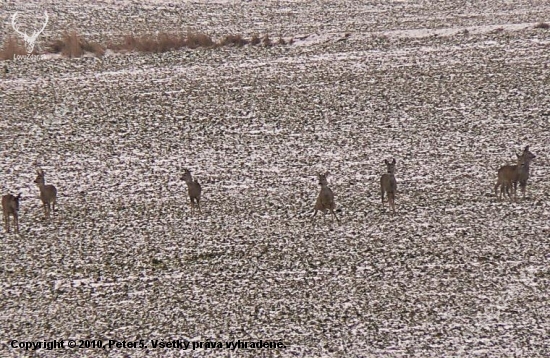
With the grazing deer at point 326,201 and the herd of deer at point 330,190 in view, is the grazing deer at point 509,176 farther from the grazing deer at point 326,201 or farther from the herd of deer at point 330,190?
the grazing deer at point 326,201

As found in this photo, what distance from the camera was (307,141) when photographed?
26812mm

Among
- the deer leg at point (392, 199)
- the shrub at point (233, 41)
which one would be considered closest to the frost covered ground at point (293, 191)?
the deer leg at point (392, 199)

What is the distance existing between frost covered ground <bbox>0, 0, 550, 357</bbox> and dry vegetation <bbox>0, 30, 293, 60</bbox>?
96 cm

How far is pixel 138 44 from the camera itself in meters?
38.8

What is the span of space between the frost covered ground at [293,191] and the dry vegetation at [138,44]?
0.96m

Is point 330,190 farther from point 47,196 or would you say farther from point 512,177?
point 47,196

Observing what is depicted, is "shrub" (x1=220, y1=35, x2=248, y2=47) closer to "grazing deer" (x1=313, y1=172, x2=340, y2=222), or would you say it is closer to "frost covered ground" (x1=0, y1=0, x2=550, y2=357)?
"frost covered ground" (x1=0, y1=0, x2=550, y2=357)

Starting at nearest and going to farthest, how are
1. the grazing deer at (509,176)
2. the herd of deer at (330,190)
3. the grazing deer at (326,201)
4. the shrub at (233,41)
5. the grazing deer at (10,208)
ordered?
the grazing deer at (326,201) → the herd of deer at (330,190) → the grazing deer at (10,208) → the grazing deer at (509,176) → the shrub at (233,41)

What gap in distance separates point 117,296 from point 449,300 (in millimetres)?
5751

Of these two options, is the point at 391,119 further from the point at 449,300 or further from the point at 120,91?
the point at 449,300

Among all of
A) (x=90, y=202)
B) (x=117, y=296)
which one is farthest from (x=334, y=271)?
(x=90, y=202)

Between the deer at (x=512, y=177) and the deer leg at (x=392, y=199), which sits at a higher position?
the deer at (x=512, y=177)

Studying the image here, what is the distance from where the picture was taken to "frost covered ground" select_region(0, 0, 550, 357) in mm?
14250

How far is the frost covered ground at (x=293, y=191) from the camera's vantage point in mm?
14250
